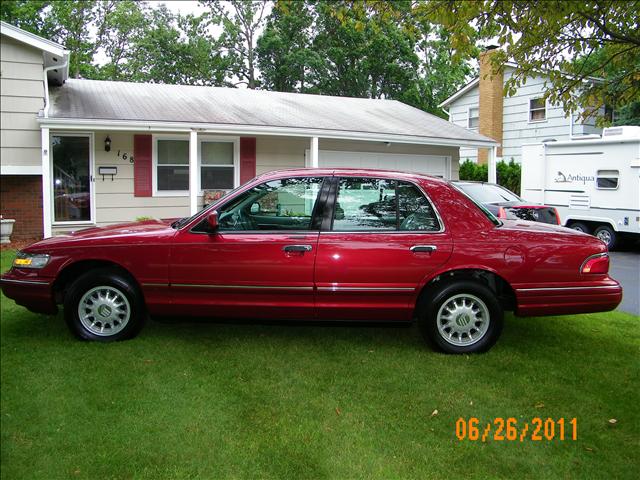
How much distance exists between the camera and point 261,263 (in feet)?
16.6

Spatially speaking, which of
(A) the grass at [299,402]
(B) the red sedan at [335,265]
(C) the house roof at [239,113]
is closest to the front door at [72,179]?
(C) the house roof at [239,113]

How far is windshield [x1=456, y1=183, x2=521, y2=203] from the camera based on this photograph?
37.3ft

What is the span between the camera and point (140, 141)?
41.9 feet

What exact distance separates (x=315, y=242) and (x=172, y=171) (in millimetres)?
8976

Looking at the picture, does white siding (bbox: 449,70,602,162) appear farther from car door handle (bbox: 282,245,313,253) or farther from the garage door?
car door handle (bbox: 282,245,313,253)

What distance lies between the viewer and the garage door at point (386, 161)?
14955 mm

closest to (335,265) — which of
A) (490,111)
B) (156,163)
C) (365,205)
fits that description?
(365,205)

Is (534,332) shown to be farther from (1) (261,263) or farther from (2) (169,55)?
(2) (169,55)

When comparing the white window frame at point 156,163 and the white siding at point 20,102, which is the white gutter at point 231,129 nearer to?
the white siding at point 20,102

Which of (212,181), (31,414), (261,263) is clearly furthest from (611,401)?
(212,181)

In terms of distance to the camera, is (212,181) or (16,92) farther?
(212,181)

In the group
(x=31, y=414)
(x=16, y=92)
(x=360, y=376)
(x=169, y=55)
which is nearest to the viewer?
(x=31, y=414)

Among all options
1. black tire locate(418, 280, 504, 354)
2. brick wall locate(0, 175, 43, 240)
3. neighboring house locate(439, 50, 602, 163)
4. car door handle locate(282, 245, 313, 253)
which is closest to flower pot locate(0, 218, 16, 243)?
brick wall locate(0, 175, 43, 240)

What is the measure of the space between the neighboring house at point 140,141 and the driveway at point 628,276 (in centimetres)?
456
